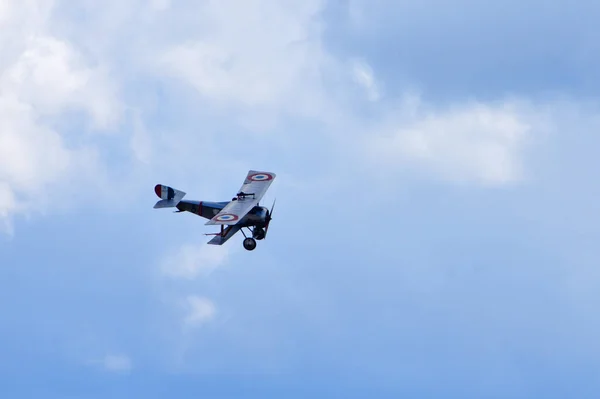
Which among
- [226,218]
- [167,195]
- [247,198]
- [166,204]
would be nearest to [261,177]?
[247,198]

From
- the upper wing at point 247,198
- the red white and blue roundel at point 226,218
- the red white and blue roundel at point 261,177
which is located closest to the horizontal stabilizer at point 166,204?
the upper wing at point 247,198

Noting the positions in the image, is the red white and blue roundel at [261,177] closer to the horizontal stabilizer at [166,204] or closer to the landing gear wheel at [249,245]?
the horizontal stabilizer at [166,204]

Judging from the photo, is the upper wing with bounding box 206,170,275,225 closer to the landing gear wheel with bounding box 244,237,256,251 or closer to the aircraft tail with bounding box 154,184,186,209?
the landing gear wheel with bounding box 244,237,256,251

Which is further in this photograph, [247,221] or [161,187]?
[161,187]

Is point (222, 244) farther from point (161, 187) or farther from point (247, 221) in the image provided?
point (161, 187)

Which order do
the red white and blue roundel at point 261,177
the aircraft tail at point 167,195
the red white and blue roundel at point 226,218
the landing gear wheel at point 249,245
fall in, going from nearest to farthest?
the red white and blue roundel at point 226,218 < the landing gear wheel at point 249,245 < the aircraft tail at point 167,195 < the red white and blue roundel at point 261,177

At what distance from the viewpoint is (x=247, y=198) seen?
9794 cm

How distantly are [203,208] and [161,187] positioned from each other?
510cm

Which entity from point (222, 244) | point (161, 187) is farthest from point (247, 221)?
point (161, 187)

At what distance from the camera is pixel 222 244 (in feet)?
307

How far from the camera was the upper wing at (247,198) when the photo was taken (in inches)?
3563

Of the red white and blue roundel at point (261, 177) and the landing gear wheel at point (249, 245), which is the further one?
the red white and blue roundel at point (261, 177)

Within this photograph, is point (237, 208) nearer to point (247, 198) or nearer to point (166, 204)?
point (247, 198)

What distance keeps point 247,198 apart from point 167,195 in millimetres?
9248
